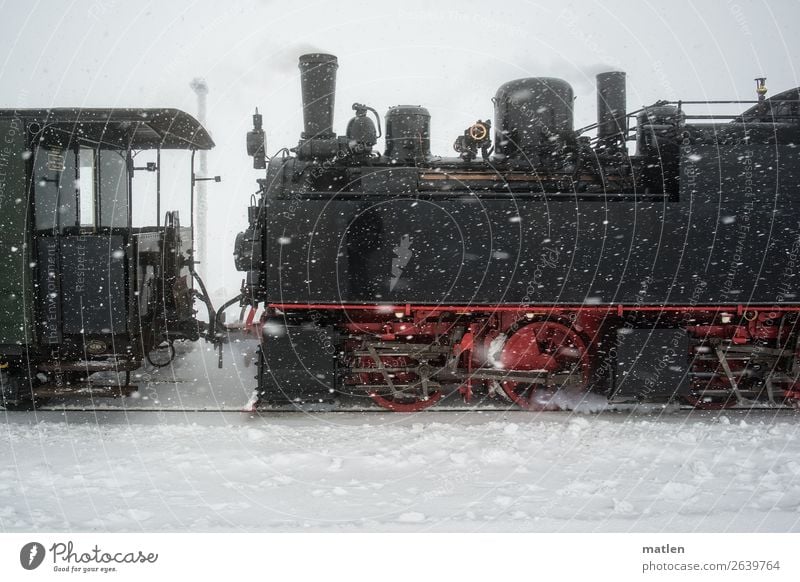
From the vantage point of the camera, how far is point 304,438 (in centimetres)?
476

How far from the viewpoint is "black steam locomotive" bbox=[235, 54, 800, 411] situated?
540 cm

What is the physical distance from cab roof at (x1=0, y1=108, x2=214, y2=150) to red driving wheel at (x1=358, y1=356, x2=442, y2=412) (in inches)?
106

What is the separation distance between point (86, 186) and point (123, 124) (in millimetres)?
684

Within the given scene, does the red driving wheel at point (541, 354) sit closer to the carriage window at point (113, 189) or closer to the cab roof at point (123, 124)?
the cab roof at point (123, 124)

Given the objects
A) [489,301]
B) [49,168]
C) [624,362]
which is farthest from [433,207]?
[49,168]

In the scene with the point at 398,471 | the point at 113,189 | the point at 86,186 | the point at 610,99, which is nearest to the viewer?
the point at 398,471

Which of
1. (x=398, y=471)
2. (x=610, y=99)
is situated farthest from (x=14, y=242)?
(x=610, y=99)

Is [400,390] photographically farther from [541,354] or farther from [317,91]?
[317,91]

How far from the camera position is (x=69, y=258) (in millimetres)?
5344

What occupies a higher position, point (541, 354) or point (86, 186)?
point (86, 186)

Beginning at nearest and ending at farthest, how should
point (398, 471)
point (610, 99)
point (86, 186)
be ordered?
point (398, 471) → point (86, 186) → point (610, 99)

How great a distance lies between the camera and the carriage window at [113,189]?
231 inches

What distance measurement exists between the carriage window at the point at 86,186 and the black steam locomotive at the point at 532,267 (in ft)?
4.27

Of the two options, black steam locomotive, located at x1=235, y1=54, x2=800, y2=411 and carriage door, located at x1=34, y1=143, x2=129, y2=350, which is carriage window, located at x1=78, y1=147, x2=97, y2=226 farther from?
black steam locomotive, located at x1=235, y1=54, x2=800, y2=411
